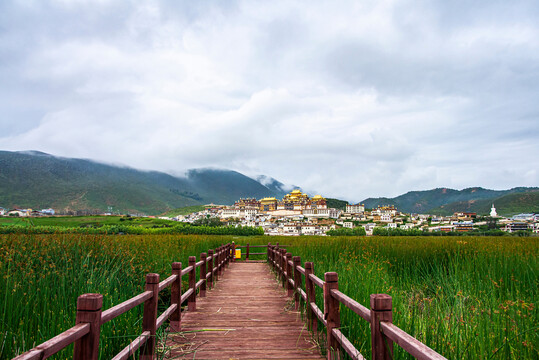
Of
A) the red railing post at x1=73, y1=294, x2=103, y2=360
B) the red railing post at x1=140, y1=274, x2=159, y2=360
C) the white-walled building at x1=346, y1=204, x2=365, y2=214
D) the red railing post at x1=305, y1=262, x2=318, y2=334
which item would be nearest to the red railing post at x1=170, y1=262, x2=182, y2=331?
the red railing post at x1=140, y1=274, x2=159, y2=360

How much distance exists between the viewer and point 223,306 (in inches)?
253

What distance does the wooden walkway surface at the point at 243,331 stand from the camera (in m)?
3.98

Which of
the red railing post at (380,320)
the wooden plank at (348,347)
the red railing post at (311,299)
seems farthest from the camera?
the red railing post at (311,299)

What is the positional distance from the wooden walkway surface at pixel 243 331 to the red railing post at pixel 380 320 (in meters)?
1.56

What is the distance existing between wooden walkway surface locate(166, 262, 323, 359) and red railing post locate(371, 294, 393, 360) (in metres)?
1.56

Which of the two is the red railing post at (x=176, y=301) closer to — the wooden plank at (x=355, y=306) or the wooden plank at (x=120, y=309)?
the wooden plank at (x=120, y=309)

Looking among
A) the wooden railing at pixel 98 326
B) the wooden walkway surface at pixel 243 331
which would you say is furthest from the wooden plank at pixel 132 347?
the wooden walkway surface at pixel 243 331

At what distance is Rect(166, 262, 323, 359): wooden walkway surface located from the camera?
13.1 ft

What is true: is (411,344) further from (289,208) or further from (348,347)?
(289,208)

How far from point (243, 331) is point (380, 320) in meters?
2.80

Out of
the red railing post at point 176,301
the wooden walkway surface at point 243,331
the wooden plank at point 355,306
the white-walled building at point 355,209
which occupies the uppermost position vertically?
the white-walled building at point 355,209

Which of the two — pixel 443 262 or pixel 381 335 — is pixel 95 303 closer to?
pixel 381 335

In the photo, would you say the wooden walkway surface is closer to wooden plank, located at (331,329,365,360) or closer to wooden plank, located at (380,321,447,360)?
wooden plank, located at (331,329,365,360)

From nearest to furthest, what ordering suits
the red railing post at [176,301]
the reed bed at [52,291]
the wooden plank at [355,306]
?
1. the wooden plank at [355,306]
2. the reed bed at [52,291]
3. the red railing post at [176,301]
